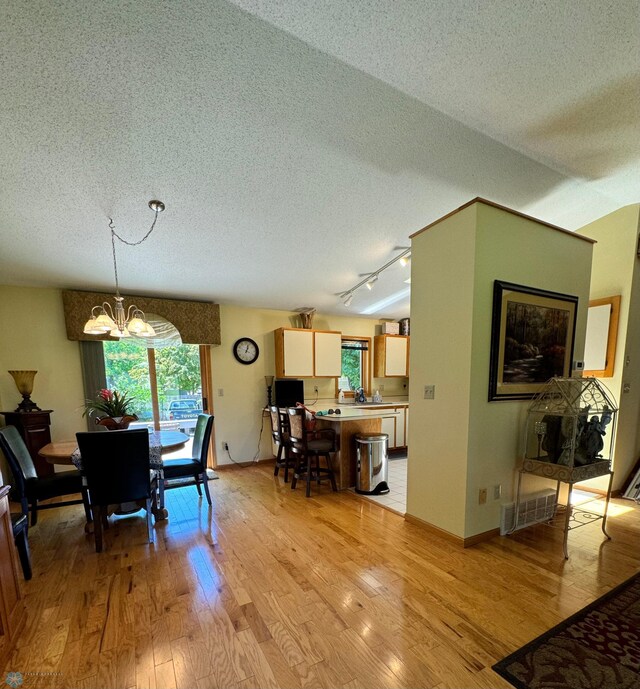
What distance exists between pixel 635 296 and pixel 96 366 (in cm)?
647

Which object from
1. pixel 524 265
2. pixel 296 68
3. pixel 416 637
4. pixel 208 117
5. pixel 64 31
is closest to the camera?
pixel 64 31

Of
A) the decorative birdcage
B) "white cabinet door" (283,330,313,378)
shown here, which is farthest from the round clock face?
the decorative birdcage

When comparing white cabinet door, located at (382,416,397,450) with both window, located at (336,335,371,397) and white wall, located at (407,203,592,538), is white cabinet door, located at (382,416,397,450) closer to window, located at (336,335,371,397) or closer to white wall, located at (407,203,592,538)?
window, located at (336,335,371,397)

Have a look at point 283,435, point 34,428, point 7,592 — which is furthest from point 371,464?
point 34,428

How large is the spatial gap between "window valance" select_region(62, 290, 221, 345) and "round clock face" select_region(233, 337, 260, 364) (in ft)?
1.16

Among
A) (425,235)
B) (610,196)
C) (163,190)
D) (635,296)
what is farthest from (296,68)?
(635,296)

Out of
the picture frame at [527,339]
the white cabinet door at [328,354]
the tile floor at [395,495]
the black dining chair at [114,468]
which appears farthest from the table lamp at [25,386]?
the picture frame at [527,339]

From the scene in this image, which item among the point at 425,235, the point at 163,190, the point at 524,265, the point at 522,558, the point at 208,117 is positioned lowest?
the point at 522,558

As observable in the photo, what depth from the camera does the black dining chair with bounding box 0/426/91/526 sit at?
2.43 meters

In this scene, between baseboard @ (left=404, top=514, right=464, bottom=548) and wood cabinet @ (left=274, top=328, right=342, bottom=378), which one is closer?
baseboard @ (left=404, top=514, right=464, bottom=548)

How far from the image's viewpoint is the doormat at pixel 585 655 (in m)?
1.29

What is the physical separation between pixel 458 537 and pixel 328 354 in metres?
3.20

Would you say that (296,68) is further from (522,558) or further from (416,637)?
(522,558)

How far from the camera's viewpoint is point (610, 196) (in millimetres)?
3152
